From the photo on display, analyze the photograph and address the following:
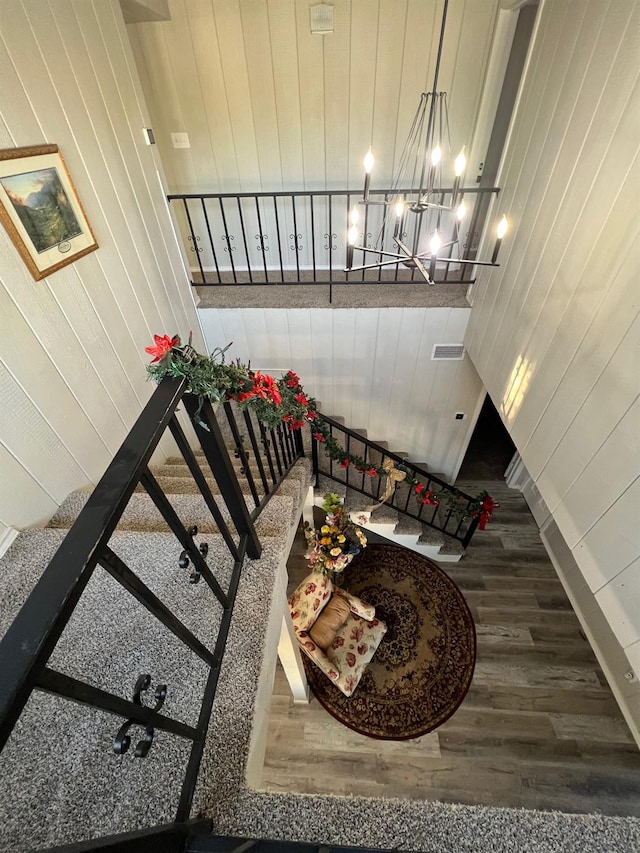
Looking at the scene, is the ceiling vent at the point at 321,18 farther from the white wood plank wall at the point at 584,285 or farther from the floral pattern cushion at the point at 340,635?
the floral pattern cushion at the point at 340,635

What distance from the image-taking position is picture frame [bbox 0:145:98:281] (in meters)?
1.54

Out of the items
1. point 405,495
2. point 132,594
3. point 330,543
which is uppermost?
point 132,594

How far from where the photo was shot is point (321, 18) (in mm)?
2674

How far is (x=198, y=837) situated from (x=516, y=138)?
342 centimetres

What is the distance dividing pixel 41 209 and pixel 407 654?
150 inches

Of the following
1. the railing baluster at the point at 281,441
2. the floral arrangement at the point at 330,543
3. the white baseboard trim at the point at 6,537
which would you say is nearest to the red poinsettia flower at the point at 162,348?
the white baseboard trim at the point at 6,537

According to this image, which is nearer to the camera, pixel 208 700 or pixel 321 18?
pixel 208 700

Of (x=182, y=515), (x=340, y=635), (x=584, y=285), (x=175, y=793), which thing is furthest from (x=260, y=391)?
(x=340, y=635)

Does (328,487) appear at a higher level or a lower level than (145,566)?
lower

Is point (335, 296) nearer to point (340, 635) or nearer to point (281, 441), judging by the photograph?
point (281, 441)

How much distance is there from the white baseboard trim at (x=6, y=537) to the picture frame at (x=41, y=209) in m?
1.11

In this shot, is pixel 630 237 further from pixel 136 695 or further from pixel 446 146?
pixel 446 146

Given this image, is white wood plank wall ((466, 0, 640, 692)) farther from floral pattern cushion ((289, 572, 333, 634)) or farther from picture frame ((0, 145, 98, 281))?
picture frame ((0, 145, 98, 281))

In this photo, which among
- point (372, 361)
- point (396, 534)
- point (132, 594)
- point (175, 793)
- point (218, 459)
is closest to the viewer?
point (132, 594)
